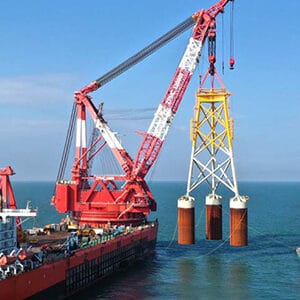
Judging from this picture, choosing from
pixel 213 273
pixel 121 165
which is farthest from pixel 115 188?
pixel 213 273

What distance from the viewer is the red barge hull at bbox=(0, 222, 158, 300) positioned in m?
34.3

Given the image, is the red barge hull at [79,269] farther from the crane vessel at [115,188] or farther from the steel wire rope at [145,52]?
the steel wire rope at [145,52]

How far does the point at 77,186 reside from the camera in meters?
60.9

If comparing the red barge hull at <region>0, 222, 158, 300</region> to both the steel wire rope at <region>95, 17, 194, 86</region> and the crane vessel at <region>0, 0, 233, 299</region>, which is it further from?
the steel wire rope at <region>95, 17, 194, 86</region>

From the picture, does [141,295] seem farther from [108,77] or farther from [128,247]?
[108,77]

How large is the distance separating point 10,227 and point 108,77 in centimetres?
2611

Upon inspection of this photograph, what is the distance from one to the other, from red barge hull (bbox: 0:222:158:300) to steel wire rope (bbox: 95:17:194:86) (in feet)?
56.0

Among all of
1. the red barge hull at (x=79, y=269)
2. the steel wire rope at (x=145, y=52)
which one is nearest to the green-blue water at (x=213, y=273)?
the red barge hull at (x=79, y=269)

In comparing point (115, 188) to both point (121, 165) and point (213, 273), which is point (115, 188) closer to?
point (121, 165)

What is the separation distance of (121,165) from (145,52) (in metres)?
12.5

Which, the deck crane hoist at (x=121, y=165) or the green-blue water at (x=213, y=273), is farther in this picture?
the deck crane hoist at (x=121, y=165)

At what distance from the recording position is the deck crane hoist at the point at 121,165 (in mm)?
59125

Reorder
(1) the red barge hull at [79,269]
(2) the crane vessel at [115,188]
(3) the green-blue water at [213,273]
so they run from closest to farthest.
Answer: (1) the red barge hull at [79,269]
(3) the green-blue water at [213,273]
(2) the crane vessel at [115,188]

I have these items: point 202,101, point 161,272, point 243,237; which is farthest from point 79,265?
point 202,101
